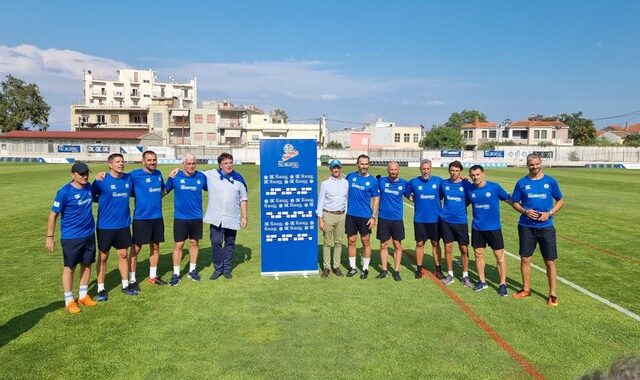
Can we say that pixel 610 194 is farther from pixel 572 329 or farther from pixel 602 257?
pixel 572 329

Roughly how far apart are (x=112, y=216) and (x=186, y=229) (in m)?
1.31

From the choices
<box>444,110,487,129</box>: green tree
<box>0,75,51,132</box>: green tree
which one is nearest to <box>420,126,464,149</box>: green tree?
<box>444,110,487,129</box>: green tree

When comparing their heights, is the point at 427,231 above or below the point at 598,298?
above

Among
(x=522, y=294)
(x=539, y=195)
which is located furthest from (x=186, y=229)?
(x=539, y=195)

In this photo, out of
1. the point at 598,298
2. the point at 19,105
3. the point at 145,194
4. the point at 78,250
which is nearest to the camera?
the point at 78,250

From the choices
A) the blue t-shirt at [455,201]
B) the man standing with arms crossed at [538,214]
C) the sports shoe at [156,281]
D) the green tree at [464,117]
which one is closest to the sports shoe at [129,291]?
the sports shoe at [156,281]

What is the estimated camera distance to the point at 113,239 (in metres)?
6.84

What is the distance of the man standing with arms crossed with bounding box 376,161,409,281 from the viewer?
7.97 metres

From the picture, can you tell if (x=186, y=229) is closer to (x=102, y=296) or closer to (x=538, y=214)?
(x=102, y=296)

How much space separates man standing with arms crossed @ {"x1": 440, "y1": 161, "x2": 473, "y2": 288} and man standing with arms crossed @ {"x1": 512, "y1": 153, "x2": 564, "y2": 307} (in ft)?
2.88

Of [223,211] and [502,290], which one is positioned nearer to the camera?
[502,290]

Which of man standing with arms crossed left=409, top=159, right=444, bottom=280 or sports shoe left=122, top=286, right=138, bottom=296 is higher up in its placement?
man standing with arms crossed left=409, top=159, right=444, bottom=280

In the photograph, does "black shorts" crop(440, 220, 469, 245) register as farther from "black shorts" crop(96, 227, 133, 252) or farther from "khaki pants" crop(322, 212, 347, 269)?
"black shorts" crop(96, 227, 133, 252)

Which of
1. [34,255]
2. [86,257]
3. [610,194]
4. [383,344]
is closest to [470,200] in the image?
[383,344]
